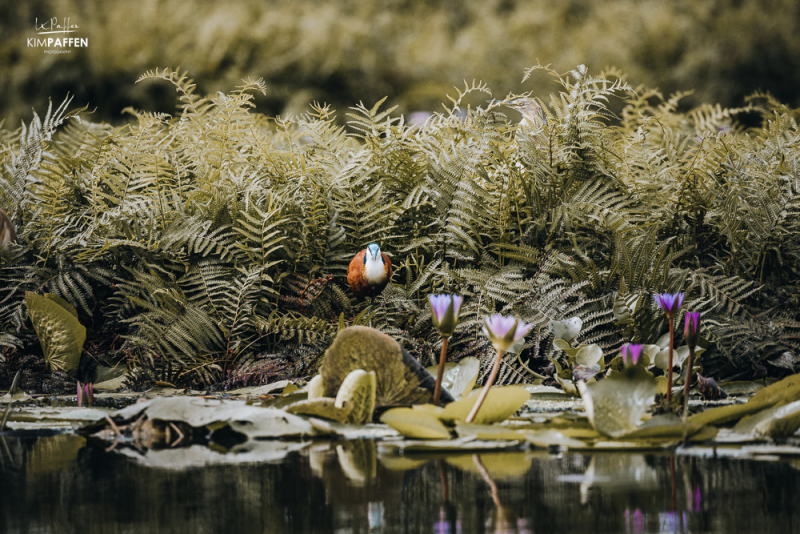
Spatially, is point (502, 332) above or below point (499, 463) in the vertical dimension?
above

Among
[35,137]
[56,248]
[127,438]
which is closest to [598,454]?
[127,438]

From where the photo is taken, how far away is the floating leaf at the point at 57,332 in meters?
2.02

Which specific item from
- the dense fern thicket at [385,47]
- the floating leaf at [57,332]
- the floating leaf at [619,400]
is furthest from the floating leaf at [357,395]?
the dense fern thicket at [385,47]

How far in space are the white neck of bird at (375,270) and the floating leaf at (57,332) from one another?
0.80 meters

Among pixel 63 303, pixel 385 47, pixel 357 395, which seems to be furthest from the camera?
pixel 385 47

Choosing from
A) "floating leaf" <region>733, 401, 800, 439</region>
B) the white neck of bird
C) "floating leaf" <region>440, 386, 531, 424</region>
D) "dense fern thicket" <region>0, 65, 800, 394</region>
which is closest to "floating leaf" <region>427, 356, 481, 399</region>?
"floating leaf" <region>440, 386, 531, 424</region>

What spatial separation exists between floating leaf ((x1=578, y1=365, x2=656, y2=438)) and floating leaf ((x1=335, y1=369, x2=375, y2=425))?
1.24ft

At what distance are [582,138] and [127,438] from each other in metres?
1.58

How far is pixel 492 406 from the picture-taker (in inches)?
53.1

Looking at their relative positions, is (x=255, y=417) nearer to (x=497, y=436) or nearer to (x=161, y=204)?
(x=497, y=436)

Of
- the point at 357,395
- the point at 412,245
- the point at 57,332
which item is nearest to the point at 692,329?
the point at 357,395

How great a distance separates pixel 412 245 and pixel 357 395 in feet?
2.97

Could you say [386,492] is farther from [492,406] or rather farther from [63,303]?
[63,303]

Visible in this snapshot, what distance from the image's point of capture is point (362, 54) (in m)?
9.16
